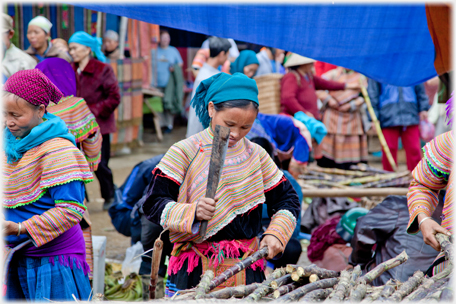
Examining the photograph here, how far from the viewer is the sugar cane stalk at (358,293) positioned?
6.82 feet

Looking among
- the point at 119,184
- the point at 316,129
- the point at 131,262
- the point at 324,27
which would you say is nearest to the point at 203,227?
the point at 324,27

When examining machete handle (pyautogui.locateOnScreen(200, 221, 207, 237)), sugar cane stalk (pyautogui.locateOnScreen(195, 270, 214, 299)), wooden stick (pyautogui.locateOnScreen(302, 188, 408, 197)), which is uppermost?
machete handle (pyautogui.locateOnScreen(200, 221, 207, 237))

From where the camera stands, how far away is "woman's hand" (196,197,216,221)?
235 cm

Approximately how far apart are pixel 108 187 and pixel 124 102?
3.83 m

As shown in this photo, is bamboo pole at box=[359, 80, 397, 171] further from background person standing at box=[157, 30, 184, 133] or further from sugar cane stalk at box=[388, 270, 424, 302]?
sugar cane stalk at box=[388, 270, 424, 302]

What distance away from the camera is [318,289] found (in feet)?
7.26

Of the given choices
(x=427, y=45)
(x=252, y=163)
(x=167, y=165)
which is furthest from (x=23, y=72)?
(x=427, y=45)

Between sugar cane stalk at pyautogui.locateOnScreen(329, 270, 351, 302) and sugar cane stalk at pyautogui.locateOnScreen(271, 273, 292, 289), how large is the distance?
207 mm

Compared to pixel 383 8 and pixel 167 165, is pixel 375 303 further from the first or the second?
pixel 383 8

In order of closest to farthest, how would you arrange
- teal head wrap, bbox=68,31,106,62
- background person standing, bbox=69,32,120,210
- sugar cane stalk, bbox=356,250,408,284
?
1. sugar cane stalk, bbox=356,250,408,284
2. teal head wrap, bbox=68,31,106,62
3. background person standing, bbox=69,32,120,210

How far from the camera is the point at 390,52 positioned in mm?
4137

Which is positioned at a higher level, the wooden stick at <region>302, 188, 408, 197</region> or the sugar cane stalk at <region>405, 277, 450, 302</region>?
the sugar cane stalk at <region>405, 277, 450, 302</region>

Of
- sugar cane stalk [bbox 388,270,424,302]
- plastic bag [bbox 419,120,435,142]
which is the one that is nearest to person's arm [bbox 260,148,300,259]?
sugar cane stalk [bbox 388,270,424,302]

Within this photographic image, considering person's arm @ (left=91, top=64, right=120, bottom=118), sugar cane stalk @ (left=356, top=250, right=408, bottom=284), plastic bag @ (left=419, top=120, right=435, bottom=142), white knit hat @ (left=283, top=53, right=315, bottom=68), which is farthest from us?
plastic bag @ (left=419, top=120, right=435, bottom=142)
